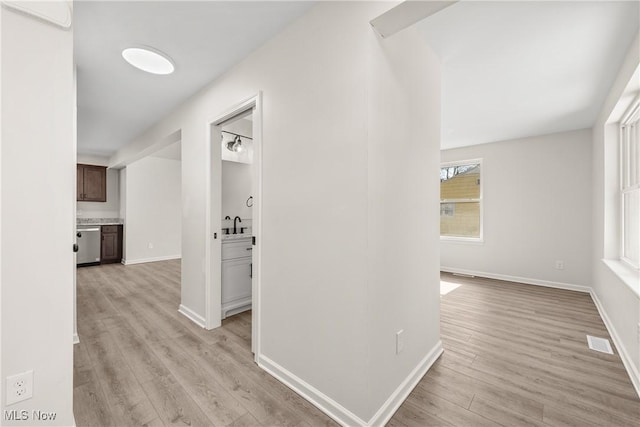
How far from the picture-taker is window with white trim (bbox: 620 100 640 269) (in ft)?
8.23

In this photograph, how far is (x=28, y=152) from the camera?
4.12 feet

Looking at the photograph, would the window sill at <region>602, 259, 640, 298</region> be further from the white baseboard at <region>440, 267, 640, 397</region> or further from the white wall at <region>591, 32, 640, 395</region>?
the white baseboard at <region>440, 267, 640, 397</region>

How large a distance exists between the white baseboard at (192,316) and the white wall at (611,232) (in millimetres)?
3623

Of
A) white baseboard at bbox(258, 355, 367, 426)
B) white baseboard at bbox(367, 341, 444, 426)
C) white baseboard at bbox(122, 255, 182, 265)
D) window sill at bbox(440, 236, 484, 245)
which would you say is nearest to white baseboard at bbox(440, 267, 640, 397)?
window sill at bbox(440, 236, 484, 245)

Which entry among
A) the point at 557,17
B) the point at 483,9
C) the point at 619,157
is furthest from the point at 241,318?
the point at 619,157

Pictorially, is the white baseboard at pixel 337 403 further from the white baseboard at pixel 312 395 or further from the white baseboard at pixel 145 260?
the white baseboard at pixel 145 260

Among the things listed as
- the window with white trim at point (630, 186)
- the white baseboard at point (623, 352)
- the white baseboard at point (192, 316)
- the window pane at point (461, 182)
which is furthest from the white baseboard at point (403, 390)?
the window pane at point (461, 182)

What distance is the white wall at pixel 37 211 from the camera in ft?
3.97

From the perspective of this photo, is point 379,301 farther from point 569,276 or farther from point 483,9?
point 569,276

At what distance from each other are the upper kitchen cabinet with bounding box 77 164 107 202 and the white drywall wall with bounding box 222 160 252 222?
4.68 metres

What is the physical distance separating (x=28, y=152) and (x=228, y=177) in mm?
2836

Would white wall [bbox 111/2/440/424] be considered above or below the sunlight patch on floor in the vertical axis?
above

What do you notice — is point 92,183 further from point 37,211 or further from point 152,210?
point 37,211

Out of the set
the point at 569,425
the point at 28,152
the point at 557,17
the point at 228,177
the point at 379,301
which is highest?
the point at 557,17
